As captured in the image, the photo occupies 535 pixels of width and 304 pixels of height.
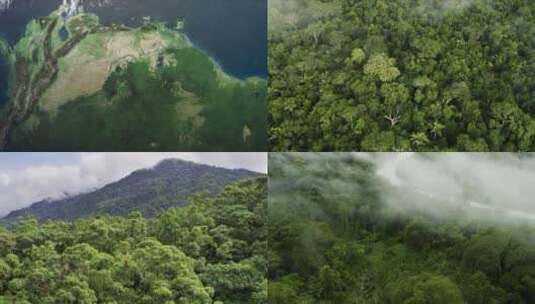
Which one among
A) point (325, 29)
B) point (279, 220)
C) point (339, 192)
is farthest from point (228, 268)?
point (325, 29)

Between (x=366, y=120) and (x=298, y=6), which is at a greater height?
(x=298, y=6)

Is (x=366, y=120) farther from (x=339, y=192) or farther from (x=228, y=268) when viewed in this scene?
(x=228, y=268)

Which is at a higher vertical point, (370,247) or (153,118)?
(153,118)

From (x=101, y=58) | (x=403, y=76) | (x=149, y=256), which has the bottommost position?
(x=149, y=256)

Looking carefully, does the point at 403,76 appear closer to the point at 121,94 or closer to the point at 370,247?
the point at 370,247

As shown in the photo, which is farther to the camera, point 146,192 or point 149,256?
point 146,192

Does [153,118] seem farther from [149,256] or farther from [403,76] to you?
[403,76]

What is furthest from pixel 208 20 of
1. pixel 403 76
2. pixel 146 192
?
pixel 403 76
